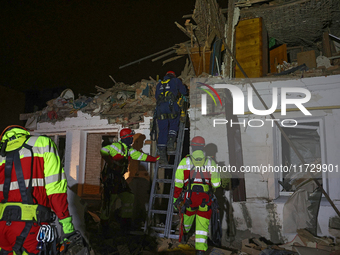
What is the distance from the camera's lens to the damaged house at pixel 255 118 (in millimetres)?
4980

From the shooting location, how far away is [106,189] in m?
5.60

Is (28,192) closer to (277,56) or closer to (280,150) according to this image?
(280,150)

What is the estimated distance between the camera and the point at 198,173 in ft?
14.2

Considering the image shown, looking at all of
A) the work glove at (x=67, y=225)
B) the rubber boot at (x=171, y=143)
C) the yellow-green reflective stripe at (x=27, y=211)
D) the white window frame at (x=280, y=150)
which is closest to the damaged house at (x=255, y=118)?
the white window frame at (x=280, y=150)

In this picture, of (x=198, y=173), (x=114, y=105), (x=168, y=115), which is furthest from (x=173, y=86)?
(x=114, y=105)

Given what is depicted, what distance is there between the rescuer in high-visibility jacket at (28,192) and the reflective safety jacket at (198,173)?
2359 mm

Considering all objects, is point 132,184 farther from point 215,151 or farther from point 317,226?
point 317,226

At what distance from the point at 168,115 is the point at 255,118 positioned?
1866mm

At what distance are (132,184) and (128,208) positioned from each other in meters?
1.07

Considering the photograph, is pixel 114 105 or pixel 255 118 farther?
pixel 114 105

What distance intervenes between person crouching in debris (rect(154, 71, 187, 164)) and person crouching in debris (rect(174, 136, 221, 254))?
1093mm

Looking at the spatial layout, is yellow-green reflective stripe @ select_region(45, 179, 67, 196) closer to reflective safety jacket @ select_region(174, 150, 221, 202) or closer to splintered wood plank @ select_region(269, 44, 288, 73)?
reflective safety jacket @ select_region(174, 150, 221, 202)

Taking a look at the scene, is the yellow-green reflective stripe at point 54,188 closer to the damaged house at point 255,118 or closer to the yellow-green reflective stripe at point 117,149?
the yellow-green reflective stripe at point 117,149

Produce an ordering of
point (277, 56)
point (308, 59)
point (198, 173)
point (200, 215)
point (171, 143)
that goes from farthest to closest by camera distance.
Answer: point (277, 56) → point (308, 59) → point (171, 143) → point (198, 173) → point (200, 215)
